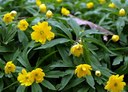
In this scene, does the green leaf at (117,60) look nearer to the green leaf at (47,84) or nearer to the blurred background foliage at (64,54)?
the blurred background foliage at (64,54)

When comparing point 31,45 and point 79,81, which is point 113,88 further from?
point 31,45

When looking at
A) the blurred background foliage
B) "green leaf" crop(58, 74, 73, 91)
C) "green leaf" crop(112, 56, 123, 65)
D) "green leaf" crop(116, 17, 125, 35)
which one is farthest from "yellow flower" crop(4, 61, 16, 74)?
"green leaf" crop(116, 17, 125, 35)

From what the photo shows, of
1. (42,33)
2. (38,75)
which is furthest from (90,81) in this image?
(42,33)

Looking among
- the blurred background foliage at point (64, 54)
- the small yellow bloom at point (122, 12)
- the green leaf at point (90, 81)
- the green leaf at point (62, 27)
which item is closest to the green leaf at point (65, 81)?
the blurred background foliage at point (64, 54)

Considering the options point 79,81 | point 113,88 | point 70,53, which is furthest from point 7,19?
point 113,88

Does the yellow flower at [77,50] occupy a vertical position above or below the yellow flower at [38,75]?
above
